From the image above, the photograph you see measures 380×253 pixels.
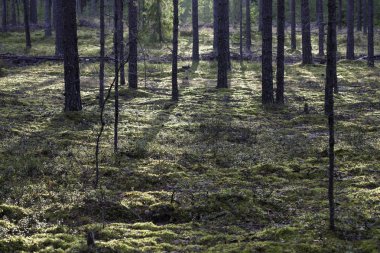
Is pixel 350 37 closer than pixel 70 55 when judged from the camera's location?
No

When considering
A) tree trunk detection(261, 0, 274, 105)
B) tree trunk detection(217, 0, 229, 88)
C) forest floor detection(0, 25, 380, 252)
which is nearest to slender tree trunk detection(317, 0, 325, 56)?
tree trunk detection(217, 0, 229, 88)

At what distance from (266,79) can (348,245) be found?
15.1 metres

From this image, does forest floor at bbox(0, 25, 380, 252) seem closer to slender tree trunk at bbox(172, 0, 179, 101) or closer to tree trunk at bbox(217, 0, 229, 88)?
slender tree trunk at bbox(172, 0, 179, 101)

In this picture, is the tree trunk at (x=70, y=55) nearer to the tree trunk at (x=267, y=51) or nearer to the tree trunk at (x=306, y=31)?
the tree trunk at (x=267, y=51)

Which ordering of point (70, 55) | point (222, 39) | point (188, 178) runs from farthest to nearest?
1. point (222, 39)
2. point (70, 55)
3. point (188, 178)

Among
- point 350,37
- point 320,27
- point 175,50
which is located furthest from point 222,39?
point 320,27

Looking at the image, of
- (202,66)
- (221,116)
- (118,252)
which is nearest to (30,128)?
(221,116)

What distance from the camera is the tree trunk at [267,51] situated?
2120cm

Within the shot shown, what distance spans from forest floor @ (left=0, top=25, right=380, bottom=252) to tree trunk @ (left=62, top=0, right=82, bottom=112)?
756 mm

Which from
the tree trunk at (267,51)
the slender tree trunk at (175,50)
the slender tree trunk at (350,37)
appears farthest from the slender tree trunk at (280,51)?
the slender tree trunk at (350,37)

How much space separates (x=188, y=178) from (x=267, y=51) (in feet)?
38.7

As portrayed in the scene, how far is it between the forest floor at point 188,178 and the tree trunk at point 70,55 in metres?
0.76

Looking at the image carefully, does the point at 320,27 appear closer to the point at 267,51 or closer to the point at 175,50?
the point at 267,51

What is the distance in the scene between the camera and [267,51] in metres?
21.3
